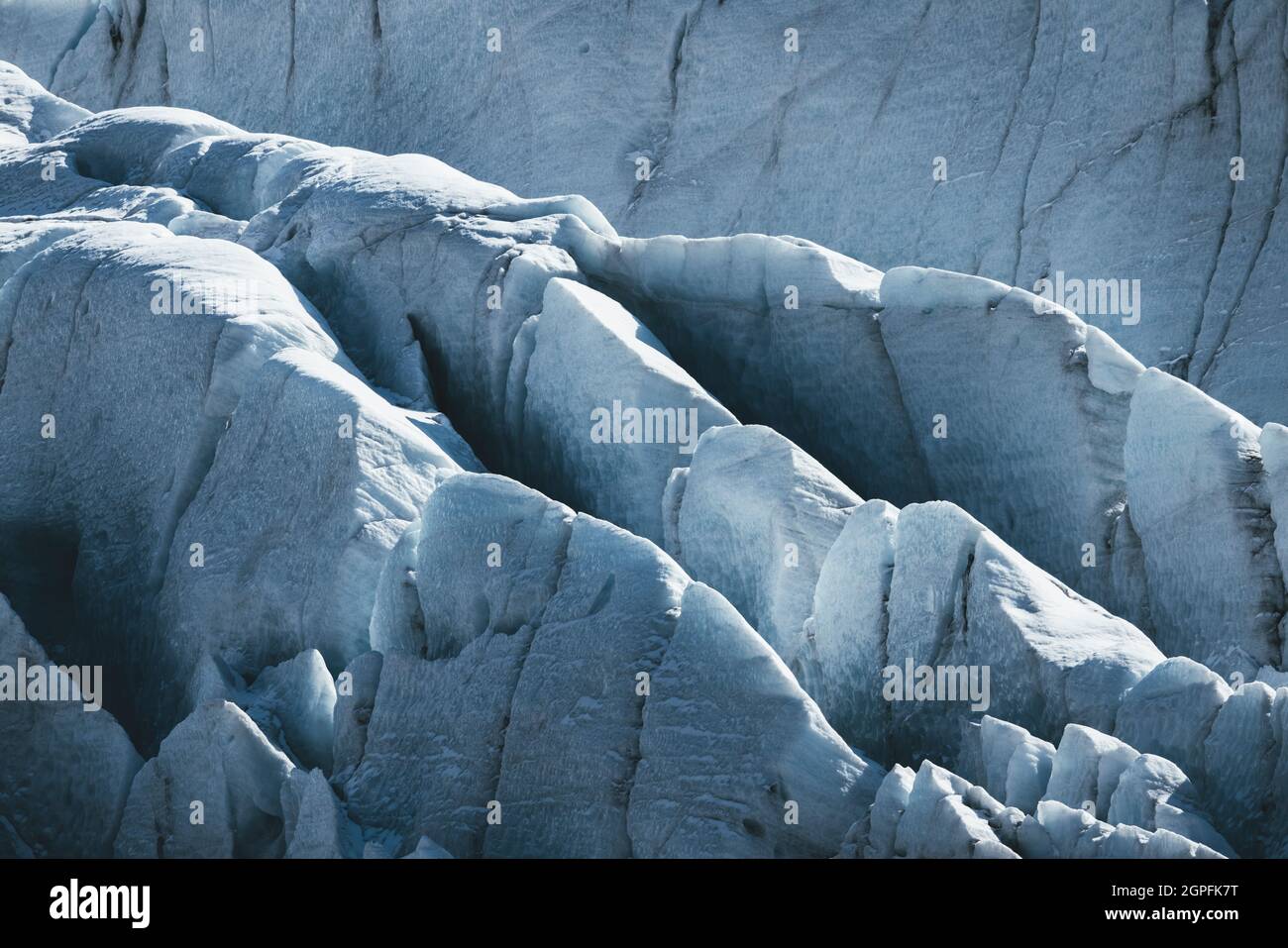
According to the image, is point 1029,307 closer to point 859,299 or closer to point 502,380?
point 859,299

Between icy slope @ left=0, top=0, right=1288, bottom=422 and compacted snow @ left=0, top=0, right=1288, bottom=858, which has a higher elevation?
icy slope @ left=0, top=0, right=1288, bottom=422

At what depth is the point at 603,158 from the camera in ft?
80.2

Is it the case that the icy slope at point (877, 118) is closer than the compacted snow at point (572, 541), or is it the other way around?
the compacted snow at point (572, 541)

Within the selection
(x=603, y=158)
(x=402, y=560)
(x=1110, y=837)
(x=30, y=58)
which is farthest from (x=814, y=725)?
(x=30, y=58)

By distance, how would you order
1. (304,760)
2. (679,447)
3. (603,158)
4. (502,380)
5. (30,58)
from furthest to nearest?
1. (30,58)
2. (603,158)
3. (502,380)
4. (679,447)
5. (304,760)

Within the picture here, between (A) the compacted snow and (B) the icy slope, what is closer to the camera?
(A) the compacted snow

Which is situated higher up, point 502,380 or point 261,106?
point 261,106

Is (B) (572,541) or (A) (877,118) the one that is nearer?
(B) (572,541)

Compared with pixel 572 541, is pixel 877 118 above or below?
above

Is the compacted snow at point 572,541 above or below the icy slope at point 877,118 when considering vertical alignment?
below
